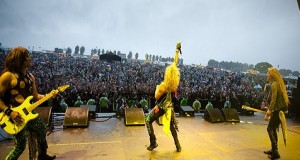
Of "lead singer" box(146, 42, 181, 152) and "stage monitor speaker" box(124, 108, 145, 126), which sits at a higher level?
"lead singer" box(146, 42, 181, 152)

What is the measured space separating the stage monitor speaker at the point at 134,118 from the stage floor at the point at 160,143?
0.52 ft

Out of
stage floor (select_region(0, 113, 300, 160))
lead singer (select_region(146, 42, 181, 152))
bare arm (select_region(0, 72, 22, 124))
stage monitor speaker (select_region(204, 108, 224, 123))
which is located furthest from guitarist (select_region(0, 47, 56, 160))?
stage monitor speaker (select_region(204, 108, 224, 123))

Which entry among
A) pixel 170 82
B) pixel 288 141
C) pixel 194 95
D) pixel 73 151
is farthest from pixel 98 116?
pixel 194 95

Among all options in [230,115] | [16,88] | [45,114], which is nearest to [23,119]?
[16,88]

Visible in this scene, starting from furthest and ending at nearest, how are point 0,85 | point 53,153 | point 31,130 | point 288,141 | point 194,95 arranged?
point 194,95 < point 288,141 < point 53,153 < point 31,130 < point 0,85

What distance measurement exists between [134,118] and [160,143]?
1.57m

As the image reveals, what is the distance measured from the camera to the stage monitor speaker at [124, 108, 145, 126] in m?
6.04

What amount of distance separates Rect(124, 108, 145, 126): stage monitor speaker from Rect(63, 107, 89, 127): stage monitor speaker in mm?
1117

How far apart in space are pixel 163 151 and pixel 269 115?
2.22m

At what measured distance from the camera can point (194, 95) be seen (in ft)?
44.0

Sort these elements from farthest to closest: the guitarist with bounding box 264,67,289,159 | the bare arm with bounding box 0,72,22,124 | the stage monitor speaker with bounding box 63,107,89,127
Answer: the stage monitor speaker with bounding box 63,107,89,127, the guitarist with bounding box 264,67,289,159, the bare arm with bounding box 0,72,22,124

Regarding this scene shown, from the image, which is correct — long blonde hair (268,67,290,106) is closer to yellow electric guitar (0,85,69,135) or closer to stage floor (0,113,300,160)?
stage floor (0,113,300,160)

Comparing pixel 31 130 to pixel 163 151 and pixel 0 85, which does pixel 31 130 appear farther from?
pixel 163 151

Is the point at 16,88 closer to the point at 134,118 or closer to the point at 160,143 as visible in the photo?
the point at 160,143
